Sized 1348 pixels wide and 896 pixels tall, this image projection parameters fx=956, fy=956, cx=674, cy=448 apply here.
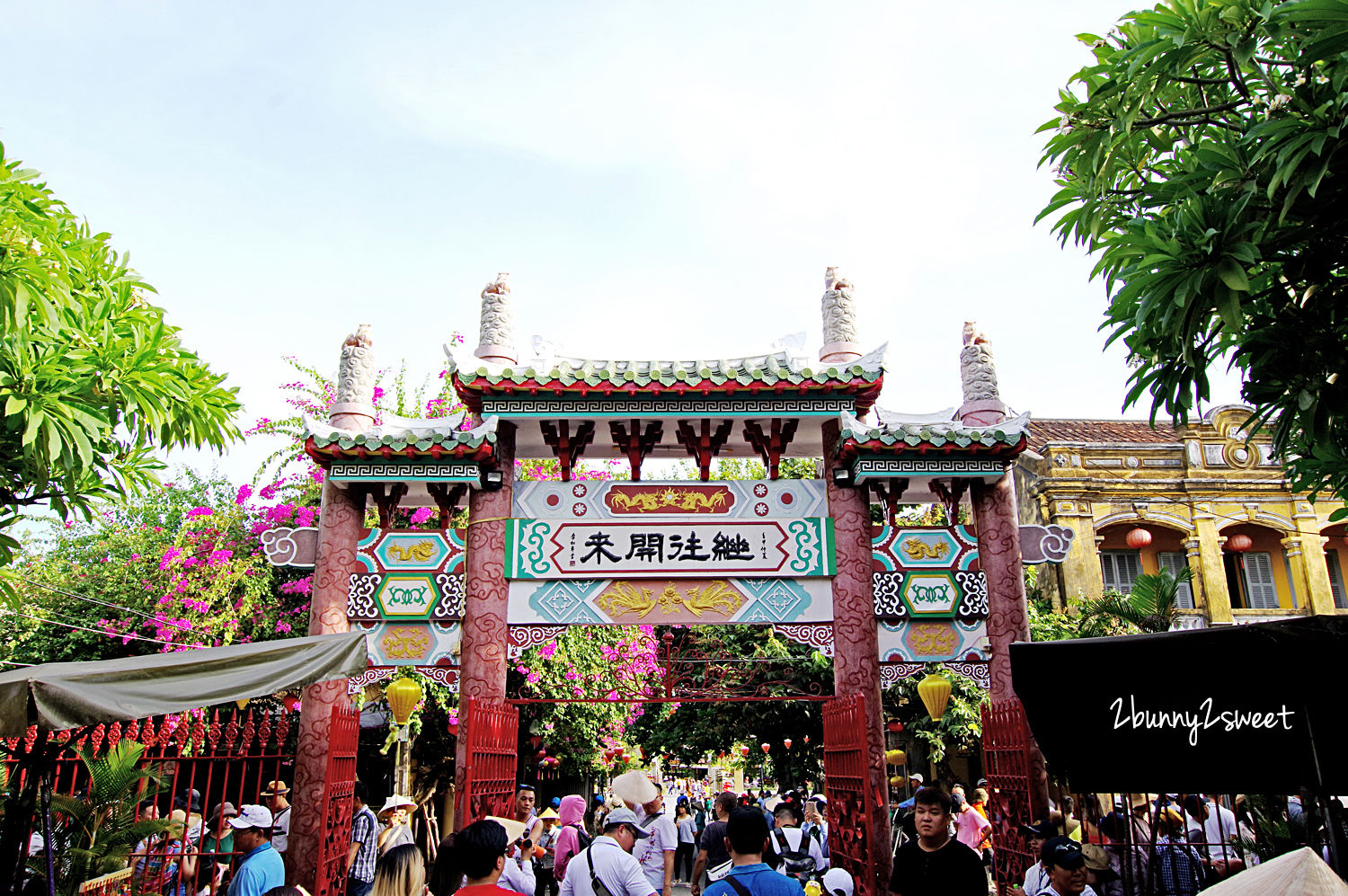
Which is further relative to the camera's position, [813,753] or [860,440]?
[813,753]

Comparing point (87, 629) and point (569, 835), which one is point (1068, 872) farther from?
point (87, 629)

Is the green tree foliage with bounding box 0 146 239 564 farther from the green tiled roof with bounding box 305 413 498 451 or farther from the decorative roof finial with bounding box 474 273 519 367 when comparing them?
the decorative roof finial with bounding box 474 273 519 367

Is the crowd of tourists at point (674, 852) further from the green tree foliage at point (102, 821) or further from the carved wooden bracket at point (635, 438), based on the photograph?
the carved wooden bracket at point (635, 438)

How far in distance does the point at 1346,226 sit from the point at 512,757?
8.18m

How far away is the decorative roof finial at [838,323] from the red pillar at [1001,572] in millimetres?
1953

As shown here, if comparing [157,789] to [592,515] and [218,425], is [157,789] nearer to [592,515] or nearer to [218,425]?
[218,425]

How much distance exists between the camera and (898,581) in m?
9.62

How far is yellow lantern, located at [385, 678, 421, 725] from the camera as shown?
9422 mm

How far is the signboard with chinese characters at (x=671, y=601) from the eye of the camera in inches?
377

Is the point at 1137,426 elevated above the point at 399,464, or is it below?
above

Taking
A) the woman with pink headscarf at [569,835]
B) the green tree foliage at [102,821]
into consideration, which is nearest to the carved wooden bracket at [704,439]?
the woman with pink headscarf at [569,835]

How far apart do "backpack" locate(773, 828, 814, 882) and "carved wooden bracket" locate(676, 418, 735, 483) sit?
3.66 m

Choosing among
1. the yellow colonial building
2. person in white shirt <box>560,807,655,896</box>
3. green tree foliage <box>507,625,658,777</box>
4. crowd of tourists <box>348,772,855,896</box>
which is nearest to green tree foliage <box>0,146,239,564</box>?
crowd of tourists <box>348,772,855,896</box>

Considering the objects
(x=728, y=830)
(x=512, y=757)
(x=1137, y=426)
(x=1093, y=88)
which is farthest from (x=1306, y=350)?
(x=1137, y=426)
